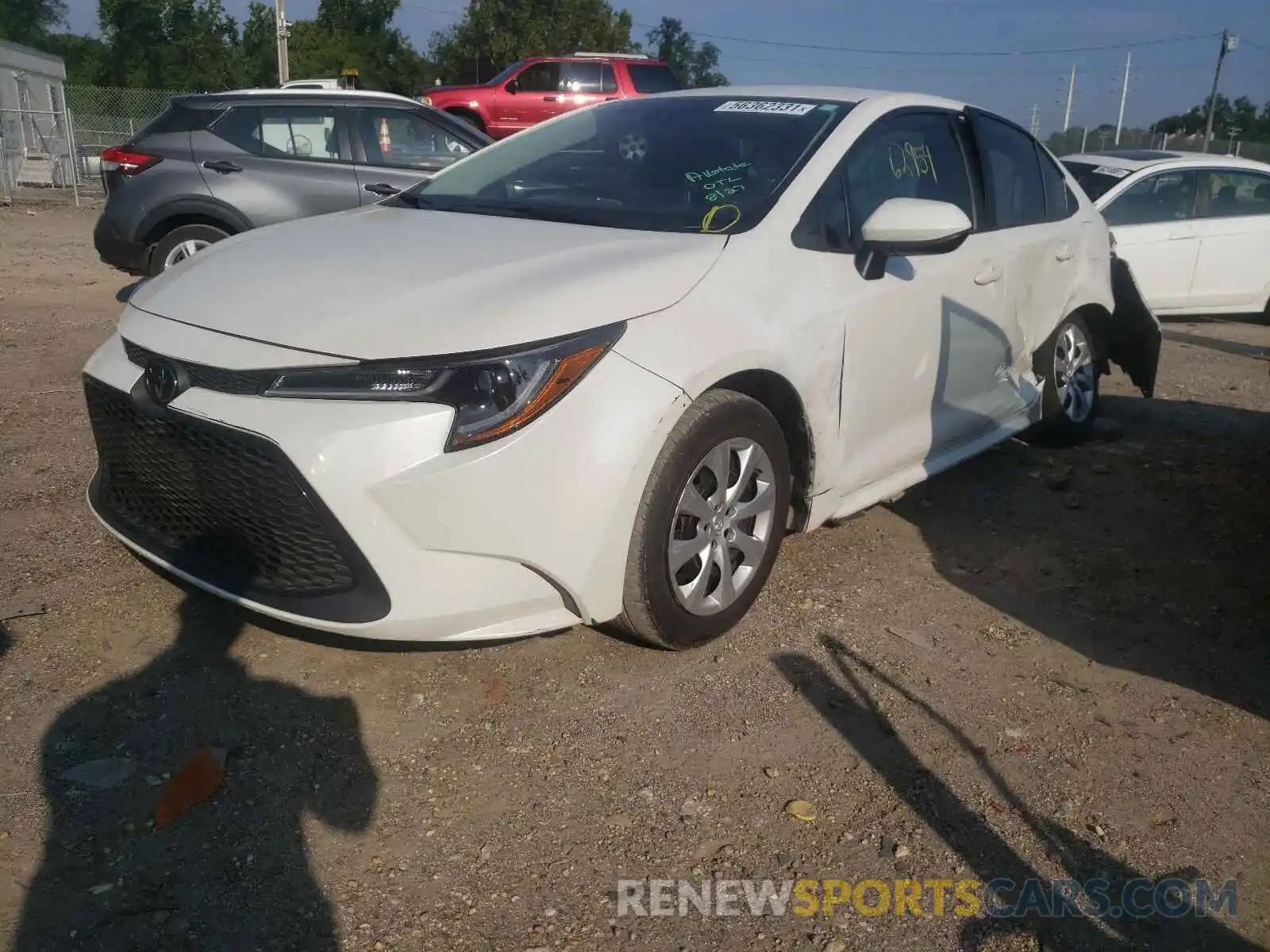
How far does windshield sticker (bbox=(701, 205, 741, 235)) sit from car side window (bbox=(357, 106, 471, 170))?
5574mm

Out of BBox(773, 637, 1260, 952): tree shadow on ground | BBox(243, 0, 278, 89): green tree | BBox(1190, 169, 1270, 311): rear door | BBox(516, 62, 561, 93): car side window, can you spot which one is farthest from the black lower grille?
BBox(243, 0, 278, 89): green tree

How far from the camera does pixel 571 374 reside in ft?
9.19

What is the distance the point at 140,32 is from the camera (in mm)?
51375

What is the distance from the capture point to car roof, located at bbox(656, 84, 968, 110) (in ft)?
13.6

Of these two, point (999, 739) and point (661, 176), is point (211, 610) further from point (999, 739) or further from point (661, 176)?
point (999, 739)

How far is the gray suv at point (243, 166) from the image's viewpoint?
809 cm

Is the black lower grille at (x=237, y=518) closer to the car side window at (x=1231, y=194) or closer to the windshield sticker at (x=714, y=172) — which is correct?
the windshield sticker at (x=714, y=172)


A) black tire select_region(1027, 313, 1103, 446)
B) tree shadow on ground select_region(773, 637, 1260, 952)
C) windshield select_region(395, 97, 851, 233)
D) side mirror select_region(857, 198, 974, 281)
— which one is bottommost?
tree shadow on ground select_region(773, 637, 1260, 952)

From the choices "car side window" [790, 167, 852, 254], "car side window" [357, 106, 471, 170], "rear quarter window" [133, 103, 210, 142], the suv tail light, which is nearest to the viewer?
"car side window" [790, 167, 852, 254]

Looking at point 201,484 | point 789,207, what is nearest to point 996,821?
point 789,207

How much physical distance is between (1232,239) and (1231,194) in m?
0.40

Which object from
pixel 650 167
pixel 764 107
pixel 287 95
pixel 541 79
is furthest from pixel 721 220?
pixel 541 79

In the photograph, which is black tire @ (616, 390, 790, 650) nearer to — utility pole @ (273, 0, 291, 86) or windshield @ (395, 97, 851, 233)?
windshield @ (395, 97, 851, 233)

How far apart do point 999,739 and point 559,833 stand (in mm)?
1256
